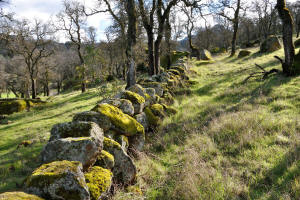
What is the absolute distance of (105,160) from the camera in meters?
2.46

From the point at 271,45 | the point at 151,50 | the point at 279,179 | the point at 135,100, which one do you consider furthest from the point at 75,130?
the point at 271,45

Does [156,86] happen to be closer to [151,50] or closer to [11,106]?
[151,50]

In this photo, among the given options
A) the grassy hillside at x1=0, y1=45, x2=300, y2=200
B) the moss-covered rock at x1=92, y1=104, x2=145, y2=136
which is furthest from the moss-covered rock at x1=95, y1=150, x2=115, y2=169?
the moss-covered rock at x1=92, y1=104, x2=145, y2=136

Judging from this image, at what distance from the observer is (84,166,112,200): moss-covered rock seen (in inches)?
76.5

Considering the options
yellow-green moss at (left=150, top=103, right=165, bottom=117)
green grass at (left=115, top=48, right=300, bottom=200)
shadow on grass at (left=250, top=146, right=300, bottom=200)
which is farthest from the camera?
yellow-green moss at (left=150, top=103, right=165, bottom=117)

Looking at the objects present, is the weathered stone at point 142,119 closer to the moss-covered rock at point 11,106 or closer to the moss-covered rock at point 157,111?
the moss-covered rock at point 157,111

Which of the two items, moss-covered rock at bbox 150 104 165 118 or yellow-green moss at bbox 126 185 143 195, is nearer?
yellow-green moss at bbox 126 185 143 195

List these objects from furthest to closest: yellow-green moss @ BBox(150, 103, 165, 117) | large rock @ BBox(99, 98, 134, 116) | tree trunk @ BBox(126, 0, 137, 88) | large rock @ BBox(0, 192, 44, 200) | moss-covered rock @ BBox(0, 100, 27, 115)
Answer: moss-covered rock @ BBox(0, 100, 27, 115)
tree trunk @ BBox(126, 0, 137, 88)
yellow-green moss @ BBox(150, 103, 165, 117)
large rock @ BBox(99, 98, 134, 116)
large rock @ BBox(0, 192, 44, 200)

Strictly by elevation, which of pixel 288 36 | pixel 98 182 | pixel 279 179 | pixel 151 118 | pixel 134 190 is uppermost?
pixel 288 36

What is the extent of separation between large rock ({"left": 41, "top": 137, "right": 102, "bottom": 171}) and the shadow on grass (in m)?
2.23

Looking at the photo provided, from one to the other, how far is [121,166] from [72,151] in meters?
Answer: 0.85

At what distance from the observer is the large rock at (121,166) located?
263 cm

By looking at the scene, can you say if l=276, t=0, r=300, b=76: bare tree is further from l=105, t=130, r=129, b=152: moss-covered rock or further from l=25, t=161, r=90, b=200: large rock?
l=25, t=161, r=90, b=200: large rock


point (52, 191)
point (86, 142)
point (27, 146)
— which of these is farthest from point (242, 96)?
point (27, 146)
